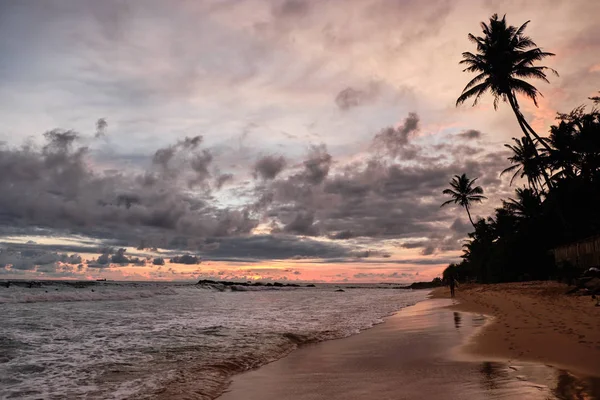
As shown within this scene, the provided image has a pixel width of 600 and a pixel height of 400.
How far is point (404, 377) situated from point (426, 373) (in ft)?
1.50

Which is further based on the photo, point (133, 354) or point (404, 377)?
point (133, 354)

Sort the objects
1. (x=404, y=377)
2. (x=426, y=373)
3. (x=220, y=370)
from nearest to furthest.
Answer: (x=404, y=377) → (x=426, y=373) → (x=220, y=370)

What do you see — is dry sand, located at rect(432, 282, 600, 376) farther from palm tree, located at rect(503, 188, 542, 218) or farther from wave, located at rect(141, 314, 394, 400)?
palm tree, located at rect(503, 188, 542, 218)

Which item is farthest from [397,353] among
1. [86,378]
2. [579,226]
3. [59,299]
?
[59,299]

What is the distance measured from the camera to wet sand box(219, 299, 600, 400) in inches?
222

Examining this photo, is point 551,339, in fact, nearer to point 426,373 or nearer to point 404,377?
point 426,373

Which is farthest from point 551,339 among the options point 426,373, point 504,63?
point 504,63

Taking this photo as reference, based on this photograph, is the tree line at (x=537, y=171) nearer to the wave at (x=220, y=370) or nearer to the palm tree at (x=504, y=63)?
the palm tree at (x=504, y=63)

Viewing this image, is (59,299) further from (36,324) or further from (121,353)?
(121,353)

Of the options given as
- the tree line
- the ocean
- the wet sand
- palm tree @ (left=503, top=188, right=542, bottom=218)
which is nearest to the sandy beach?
the wet sand

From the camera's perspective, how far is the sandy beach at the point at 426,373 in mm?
5735

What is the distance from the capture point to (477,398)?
535cm

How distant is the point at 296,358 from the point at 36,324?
43.0 ft

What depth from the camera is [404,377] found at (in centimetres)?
706
